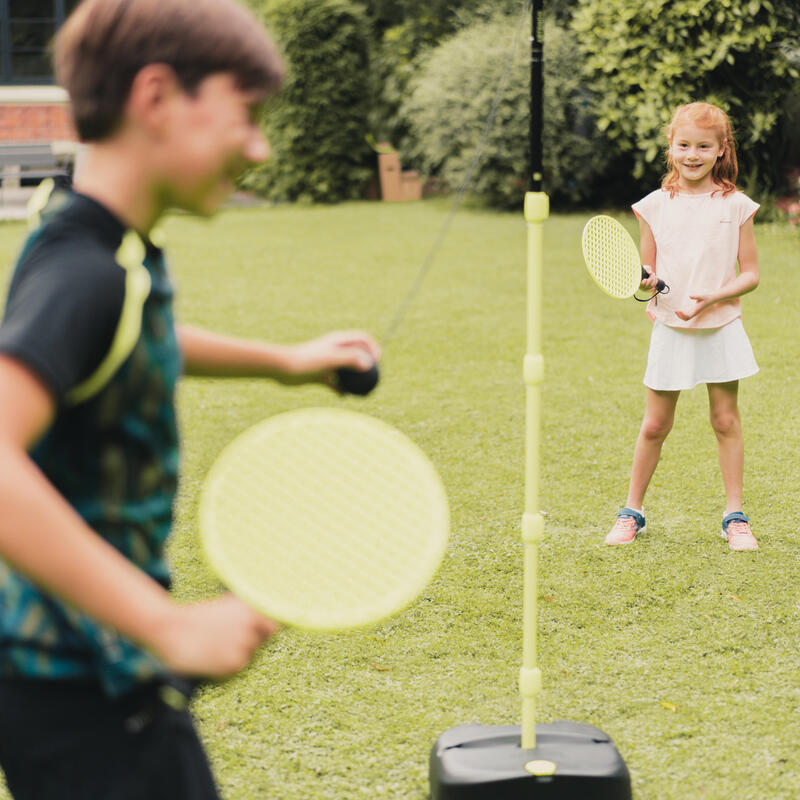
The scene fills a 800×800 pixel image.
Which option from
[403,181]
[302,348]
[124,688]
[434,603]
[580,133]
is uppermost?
[302,348]

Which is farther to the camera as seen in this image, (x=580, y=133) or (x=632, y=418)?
A: (x=580, y=133)

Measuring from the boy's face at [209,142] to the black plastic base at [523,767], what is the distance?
146 cm

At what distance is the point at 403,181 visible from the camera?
57.9 ft

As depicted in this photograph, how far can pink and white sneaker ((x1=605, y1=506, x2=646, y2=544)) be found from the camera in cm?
391

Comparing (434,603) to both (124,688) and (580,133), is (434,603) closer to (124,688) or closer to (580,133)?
(124,688)

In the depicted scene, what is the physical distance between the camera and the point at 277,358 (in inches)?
61.2

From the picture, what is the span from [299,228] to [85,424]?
13.2 m

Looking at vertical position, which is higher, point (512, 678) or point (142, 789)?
point (142, 789)

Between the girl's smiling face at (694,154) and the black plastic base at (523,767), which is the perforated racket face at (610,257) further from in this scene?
the black plastic base at (523,767)

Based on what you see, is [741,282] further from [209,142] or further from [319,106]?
[319,106]

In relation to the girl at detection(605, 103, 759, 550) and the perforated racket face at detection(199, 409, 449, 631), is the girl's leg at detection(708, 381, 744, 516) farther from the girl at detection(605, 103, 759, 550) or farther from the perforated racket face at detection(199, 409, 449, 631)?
the perforated racket face at detection(199, 409, 449, 631)

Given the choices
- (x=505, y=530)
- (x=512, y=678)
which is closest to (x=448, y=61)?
(x=505, y=530)

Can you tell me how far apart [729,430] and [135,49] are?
3.13m

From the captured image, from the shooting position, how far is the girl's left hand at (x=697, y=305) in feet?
12.1
